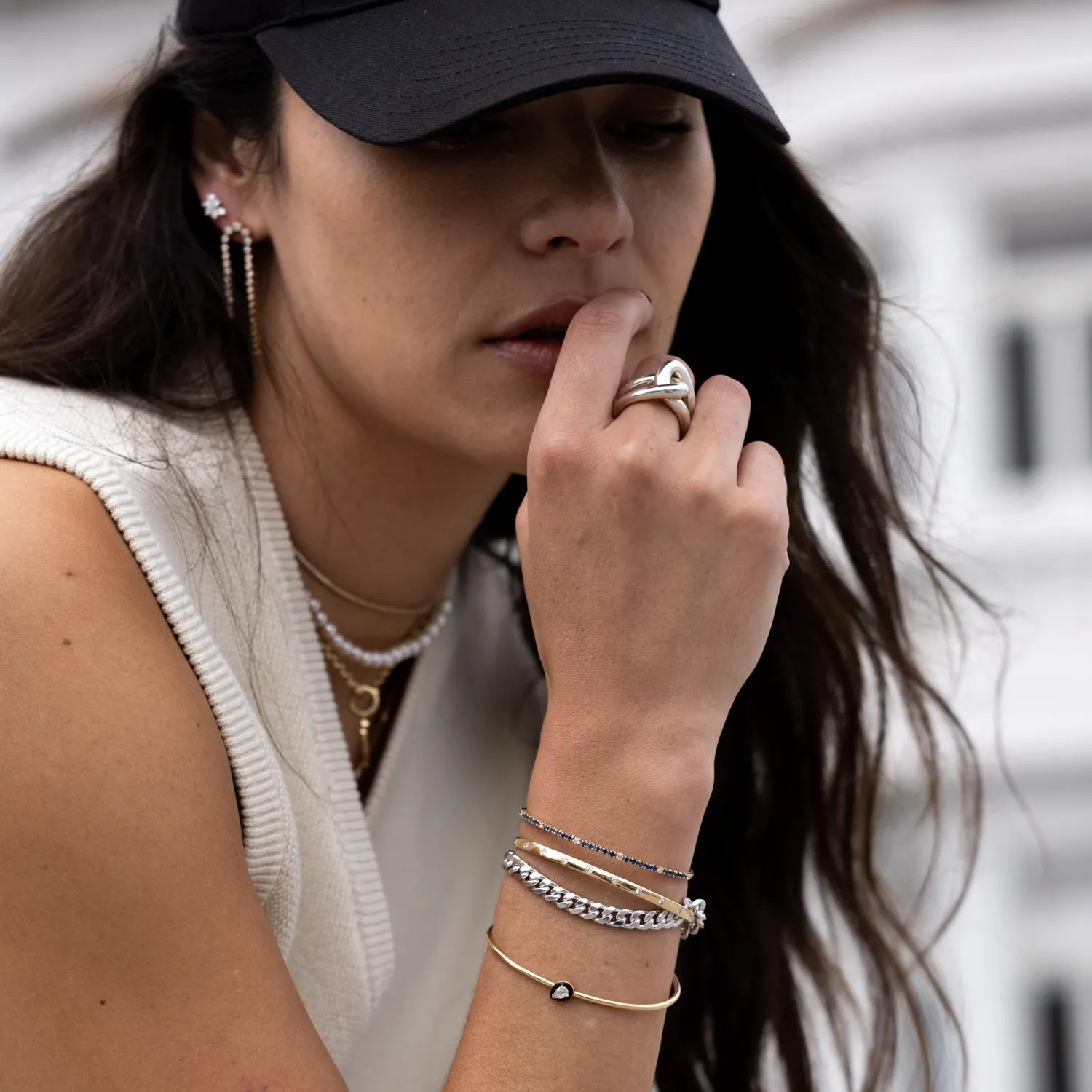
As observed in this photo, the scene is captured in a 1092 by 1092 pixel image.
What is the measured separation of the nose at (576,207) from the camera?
1.49 m

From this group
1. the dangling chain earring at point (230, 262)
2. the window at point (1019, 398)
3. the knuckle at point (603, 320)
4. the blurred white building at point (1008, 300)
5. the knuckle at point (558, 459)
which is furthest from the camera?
the window at point (1019, 398)

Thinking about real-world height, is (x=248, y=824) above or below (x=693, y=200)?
below

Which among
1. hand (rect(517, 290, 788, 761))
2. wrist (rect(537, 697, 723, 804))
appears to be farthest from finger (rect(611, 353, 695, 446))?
wrist (rect(537, 697, 723, 804))

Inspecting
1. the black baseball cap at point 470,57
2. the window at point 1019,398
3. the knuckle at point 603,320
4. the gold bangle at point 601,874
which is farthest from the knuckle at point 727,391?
the window at point 1019,398

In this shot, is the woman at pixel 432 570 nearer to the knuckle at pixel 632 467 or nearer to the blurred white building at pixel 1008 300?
the knuckle at pixel 632 467

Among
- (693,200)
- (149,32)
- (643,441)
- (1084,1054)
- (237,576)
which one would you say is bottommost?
(1084,1054)

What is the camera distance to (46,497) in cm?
131

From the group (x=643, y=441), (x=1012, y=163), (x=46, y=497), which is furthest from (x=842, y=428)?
(x=1012, y=163)

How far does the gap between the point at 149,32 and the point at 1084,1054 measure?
7.59 metres

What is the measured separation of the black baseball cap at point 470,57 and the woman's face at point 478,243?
0.18ft

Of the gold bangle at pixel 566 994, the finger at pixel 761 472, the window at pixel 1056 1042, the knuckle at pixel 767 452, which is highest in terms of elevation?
the knuckle at pixel 767 452

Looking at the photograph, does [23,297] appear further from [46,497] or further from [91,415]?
[46,497]

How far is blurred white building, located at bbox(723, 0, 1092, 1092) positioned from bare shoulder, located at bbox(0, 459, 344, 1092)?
21.2ft

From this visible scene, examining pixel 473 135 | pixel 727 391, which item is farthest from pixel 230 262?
pixel 727 391
